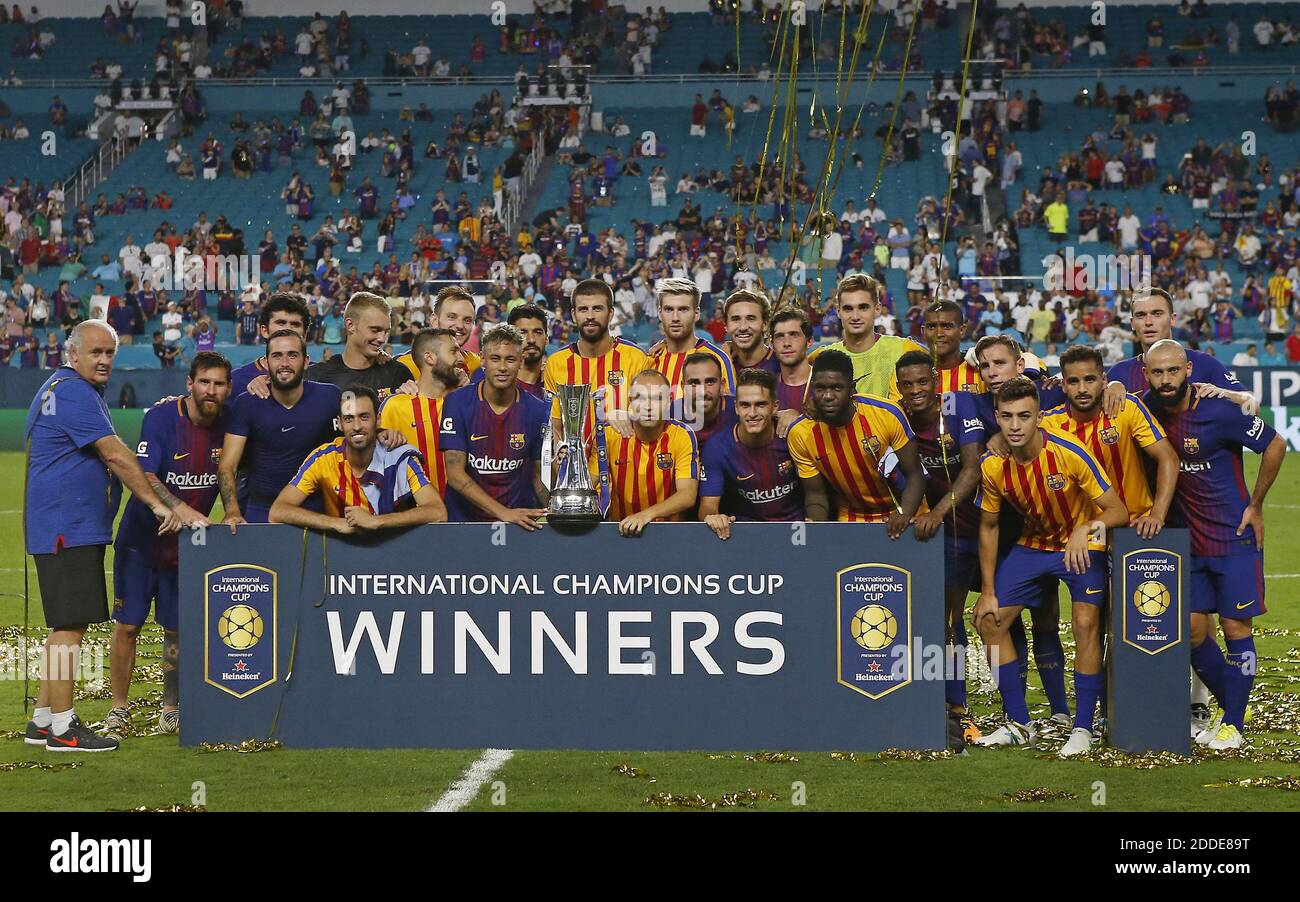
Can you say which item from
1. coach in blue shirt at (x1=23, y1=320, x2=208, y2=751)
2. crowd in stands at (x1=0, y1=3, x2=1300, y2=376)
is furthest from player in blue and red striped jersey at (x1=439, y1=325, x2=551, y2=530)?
crowd in stands at (x1=0, y1=3, x2=1300, y2=376)

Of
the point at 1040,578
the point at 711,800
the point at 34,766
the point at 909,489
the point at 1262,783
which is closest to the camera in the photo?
the point at 711,800

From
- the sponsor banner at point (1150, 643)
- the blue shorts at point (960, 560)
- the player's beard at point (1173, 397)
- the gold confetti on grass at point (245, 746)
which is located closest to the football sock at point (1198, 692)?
the sponsor banner at point (1150, 643)

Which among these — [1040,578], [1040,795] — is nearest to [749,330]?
[1040,578]

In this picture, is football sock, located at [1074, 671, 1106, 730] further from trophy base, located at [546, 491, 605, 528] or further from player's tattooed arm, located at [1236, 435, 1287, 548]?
trophy base, located at [546, 491, 605, 528]

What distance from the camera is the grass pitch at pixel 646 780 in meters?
6.08

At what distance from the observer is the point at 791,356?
7.84 metres

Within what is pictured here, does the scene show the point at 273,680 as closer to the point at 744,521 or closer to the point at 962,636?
the point at 744,521

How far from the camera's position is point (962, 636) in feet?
25.2

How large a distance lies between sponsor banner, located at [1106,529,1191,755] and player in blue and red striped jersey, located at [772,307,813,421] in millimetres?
1679

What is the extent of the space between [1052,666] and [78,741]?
4.46m

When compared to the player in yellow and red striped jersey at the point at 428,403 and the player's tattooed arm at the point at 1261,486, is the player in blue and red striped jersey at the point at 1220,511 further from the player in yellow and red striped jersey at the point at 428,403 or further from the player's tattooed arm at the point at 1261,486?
the player in yellow and red striped jersey at the point at 428,403

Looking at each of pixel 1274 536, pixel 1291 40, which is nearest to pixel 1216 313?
pixel 1274 536

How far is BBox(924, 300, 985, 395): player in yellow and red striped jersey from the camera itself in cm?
792

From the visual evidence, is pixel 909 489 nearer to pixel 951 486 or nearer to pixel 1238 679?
pixel 951 486
